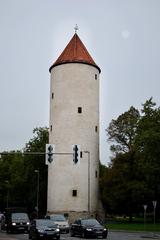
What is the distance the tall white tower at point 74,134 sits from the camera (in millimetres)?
71500

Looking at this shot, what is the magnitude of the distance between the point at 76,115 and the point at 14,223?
30075 millimetres

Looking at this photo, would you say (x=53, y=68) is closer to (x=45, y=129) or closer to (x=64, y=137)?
(x=64, y=137)

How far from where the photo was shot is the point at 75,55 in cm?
7644

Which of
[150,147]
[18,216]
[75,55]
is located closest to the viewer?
[18,216]

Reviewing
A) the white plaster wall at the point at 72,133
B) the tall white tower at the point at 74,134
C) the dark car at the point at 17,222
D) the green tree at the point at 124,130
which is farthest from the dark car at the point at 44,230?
the green tree at the point at 124,130

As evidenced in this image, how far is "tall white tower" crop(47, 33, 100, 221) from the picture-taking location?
71500mm

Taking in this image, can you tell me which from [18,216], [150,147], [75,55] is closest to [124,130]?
[75,55]

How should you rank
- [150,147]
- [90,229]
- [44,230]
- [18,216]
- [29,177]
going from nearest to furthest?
[44,230] < [90,229] < [18,216] < [150,147] < [29,177]

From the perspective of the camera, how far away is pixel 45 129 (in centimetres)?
9512

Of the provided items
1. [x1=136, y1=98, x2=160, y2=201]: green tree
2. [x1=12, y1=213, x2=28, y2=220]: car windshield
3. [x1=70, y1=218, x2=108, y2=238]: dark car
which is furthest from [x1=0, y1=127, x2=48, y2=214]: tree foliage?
[x1=70, y1=218, x2=108, y2=238]: dark car

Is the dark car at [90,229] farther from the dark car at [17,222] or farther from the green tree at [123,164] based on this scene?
the green tree at [123,164]

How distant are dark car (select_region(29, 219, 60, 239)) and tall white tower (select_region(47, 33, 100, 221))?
3578 centimetres

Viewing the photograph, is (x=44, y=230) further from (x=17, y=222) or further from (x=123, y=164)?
(x=123, y=164)

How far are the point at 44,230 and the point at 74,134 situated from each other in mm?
39052
